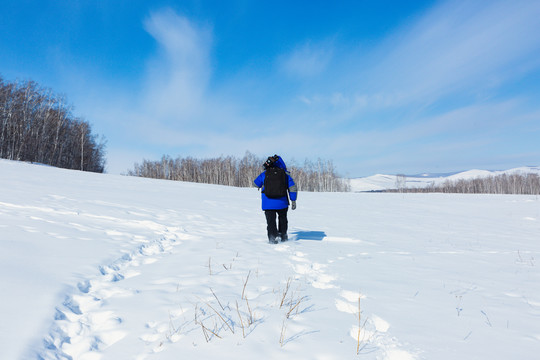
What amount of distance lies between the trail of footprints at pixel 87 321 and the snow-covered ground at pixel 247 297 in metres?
0.01

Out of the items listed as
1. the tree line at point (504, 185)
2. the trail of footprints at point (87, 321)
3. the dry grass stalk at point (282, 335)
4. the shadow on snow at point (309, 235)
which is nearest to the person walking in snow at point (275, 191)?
the shadow on snow at point (309, 235)

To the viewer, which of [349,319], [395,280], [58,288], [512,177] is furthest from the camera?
[512,177]

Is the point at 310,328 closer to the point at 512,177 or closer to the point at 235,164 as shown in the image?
the point at 235,164

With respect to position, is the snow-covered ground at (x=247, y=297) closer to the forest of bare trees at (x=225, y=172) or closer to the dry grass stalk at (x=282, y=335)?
the dry grass stalk at (x=282, y=335)

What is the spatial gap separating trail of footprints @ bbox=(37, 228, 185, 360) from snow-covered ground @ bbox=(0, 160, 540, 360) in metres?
0.01

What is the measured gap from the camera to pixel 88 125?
45.3 metres

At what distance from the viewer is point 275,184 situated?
19.6 feet

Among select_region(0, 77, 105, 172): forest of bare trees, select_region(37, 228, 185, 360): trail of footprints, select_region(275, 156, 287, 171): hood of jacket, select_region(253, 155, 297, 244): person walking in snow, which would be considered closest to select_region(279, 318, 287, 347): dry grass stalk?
select_region(37, 228, 185, 360): trail of footprints

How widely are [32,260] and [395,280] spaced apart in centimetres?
505

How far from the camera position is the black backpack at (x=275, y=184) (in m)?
5.96

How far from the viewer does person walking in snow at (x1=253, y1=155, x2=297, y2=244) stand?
597 cm

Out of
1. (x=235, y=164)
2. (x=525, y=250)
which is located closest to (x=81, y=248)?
(x=525, y=250)

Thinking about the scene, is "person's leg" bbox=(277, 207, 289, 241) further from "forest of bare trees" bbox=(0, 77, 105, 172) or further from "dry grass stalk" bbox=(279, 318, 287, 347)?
"forest of bare trees" bbox=(0, 77, 105, 172)

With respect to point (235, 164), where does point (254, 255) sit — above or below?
below
